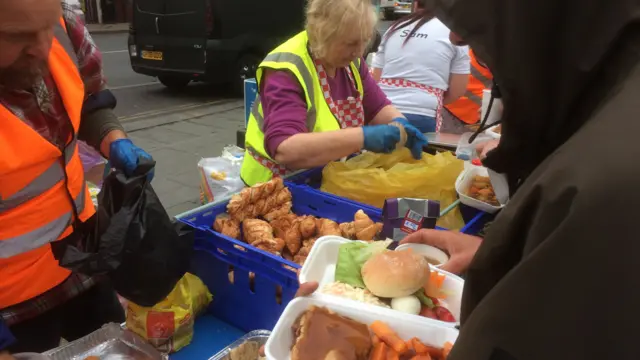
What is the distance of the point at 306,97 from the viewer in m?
2.20

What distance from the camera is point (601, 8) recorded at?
617mm

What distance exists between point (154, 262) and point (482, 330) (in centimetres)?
114

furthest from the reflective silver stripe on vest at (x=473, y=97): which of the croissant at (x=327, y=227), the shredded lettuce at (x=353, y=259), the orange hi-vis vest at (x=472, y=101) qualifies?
the shredded lettuce at (x=353, y=259)

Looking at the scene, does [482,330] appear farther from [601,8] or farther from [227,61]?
[227,61]

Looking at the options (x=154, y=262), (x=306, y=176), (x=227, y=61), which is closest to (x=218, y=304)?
(x=154, y=262)

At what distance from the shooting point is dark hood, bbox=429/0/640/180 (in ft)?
2.03

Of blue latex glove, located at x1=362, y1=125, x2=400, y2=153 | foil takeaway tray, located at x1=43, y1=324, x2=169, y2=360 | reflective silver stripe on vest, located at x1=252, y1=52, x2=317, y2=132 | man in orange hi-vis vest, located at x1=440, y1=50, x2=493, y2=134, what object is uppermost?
reflective silver stripe on vest, located at x1=252, y1=52, x2=317, y2=132

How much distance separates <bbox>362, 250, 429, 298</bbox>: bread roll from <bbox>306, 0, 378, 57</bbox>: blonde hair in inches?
45.7

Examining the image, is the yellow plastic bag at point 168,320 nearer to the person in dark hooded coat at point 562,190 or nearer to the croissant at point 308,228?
the croissant at point 308,228

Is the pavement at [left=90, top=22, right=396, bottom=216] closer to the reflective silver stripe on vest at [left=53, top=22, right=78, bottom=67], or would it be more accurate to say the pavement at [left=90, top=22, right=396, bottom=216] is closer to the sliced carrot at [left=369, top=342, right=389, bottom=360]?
the reflective silver stripe on vest at [left=53, top=22, right=78, bottom=67]

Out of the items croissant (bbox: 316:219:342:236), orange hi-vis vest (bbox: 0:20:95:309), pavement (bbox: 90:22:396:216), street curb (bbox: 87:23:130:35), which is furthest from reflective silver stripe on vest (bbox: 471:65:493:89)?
street curb (bbox: 87:23:130:35)

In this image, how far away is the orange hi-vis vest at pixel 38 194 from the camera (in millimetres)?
1406

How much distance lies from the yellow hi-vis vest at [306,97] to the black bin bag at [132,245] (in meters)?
0.73

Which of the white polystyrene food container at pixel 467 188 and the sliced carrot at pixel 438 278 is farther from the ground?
the sliced carrot at pixel 438 278
